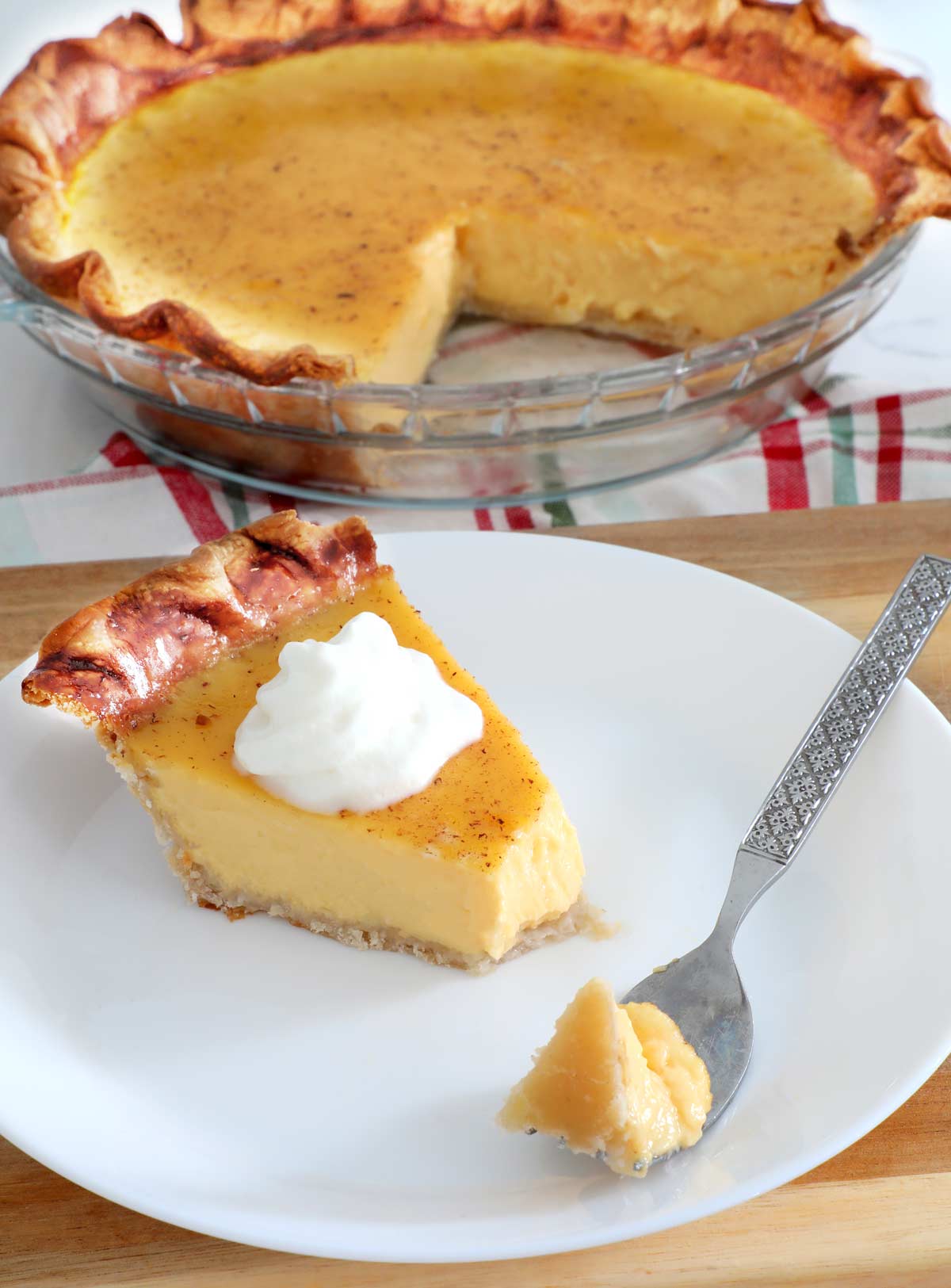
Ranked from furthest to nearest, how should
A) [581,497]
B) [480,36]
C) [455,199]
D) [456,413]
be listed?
1. [480,36]
2. [455,199]
3. [581,497]
4. [456,413]

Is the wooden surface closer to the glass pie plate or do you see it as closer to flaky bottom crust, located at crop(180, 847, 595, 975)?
flaky bottom crust, located at crop(180, 847, 595, 975)

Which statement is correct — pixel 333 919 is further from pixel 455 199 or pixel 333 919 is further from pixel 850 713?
pixel 455 199

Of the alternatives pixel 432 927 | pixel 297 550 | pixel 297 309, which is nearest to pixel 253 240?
pixel 297 309

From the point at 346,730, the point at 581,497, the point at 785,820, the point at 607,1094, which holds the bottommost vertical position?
the point at 581,497

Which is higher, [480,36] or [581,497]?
[480,36]

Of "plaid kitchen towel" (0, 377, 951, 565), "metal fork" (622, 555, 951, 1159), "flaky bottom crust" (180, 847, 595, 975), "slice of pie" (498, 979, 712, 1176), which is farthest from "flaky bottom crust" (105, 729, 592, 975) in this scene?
"plaid kitchen towel" (0, 377, 951, 565)

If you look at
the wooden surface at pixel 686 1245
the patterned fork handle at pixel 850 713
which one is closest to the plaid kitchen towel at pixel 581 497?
the patterned fork handle at pixel 850 713

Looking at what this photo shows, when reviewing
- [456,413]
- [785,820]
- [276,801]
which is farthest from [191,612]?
[785,820]
